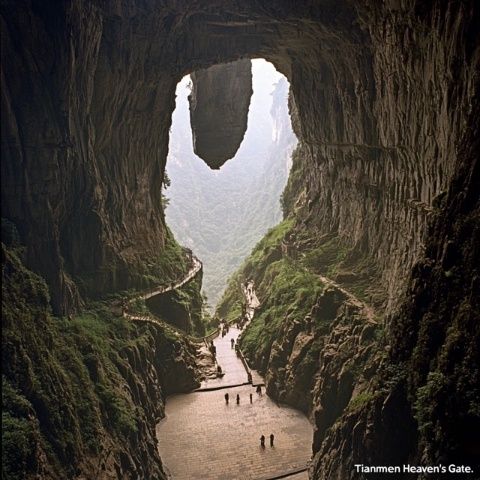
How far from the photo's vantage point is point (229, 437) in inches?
1019

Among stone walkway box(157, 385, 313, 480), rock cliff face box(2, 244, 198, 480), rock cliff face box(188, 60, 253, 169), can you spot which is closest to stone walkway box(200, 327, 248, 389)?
Answer: stone walkway box(157, 385, 313, 480)

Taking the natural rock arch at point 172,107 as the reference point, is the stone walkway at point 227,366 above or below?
below

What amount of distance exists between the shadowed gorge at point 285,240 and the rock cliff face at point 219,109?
12.3m

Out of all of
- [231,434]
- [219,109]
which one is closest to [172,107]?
[219,109]

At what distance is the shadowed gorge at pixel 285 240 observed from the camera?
1402 centimetres

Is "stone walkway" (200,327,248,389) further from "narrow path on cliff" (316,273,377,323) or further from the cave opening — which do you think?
the cave opening

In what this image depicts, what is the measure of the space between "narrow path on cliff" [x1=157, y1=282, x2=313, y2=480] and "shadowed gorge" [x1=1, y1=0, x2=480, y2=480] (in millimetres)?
1008

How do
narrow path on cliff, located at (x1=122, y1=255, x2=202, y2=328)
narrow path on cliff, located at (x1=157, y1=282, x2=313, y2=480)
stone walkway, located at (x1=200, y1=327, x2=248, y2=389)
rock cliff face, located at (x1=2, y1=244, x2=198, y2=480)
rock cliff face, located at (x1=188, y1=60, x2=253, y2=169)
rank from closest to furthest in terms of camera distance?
rock cliff face, located at (x1=2, y1=244, x2=198, y2=480), narrow path on cliff, located at (x1=157, y1=282, x2=313, y2=480), narrow path on cliff, located at (x1=122, y1=255, x2=202, y2=328), stone walkway, located at (x1=200, y1=327, x2=248, y2=389), rock cliff face, located at (x1=188, y1=60, x2=253, y2=169)

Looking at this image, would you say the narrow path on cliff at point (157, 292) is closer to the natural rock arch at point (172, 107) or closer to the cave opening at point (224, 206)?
the natural rock arch at point (172, 107)

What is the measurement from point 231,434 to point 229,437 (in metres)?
0.33

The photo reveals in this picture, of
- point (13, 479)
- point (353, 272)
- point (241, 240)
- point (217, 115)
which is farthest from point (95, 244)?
point (241, 240)

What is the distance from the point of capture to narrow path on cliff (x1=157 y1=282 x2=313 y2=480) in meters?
23.2

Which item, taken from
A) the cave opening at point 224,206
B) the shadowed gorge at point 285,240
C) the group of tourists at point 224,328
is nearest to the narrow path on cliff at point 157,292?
the shadowed gorge at point 285,240

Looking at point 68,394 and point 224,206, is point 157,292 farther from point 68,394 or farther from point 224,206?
point 224,206
